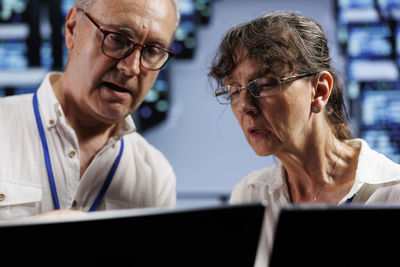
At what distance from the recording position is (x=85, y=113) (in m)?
1.69

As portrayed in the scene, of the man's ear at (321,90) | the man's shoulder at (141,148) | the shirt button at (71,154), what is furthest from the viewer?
the man's shoulder at (141,148)

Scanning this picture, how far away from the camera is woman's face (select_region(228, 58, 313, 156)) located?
1453 millimetres

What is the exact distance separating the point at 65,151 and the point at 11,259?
97cm

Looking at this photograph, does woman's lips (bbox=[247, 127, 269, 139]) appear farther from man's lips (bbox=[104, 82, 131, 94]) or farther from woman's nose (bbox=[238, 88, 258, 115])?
man's lips (bbox=[104, 82, 131, 94])

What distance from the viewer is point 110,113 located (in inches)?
63.4

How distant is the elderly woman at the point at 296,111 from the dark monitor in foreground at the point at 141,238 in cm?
75

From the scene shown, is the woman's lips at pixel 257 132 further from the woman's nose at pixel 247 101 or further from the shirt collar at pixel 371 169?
the shirt collar at pixel 371 169

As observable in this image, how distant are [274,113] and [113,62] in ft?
1.99

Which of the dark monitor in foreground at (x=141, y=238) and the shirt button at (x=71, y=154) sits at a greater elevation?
the dark monitor in foreground at (x=141, y=238)

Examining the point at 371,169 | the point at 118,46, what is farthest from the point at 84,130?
the point at 371,169

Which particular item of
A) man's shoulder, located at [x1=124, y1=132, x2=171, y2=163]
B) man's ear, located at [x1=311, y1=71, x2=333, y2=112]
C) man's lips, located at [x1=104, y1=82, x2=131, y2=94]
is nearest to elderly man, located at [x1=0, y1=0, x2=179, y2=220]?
man's lips, located at [x1=104, y1=82, x2=131, y2=94]

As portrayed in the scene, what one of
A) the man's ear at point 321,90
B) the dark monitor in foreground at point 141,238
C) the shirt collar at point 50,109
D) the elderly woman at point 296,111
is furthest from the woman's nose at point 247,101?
the dark monitor in foreground at point 141,238

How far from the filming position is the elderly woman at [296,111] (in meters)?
1.44

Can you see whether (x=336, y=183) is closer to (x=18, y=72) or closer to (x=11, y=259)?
(x=11, y=259)
